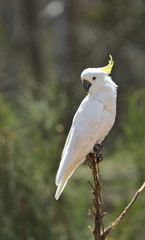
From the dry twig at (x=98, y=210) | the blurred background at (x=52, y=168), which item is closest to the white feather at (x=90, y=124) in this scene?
the dry twig at (x=98, y=210)

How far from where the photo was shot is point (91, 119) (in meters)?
1.58

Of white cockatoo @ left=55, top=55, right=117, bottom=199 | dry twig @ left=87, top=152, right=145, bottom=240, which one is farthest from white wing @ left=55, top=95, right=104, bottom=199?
dry twig @ left=87, top=152, right=145, bottom=240

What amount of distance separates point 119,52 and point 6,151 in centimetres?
273

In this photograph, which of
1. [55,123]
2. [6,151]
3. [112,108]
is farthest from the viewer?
[55,123]

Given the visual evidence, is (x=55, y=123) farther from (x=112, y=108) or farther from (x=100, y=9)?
(x=100, y=9)

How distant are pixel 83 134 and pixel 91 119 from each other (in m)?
0.07

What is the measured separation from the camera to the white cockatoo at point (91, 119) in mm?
1563

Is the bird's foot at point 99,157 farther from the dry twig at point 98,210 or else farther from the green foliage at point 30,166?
the green foliage at point 30,166

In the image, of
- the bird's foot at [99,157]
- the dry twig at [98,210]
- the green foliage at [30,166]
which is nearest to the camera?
the dry twig at [98,210]

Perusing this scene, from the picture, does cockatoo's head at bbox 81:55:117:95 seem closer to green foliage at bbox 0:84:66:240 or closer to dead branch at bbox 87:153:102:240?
dead branch at bbox 87:153:102:240

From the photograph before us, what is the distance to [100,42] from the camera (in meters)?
4.86

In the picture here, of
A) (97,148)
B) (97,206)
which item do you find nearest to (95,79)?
(97,148)

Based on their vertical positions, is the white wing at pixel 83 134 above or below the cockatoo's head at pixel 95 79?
below

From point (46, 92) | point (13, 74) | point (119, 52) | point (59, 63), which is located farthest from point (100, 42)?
point (46, 92)
